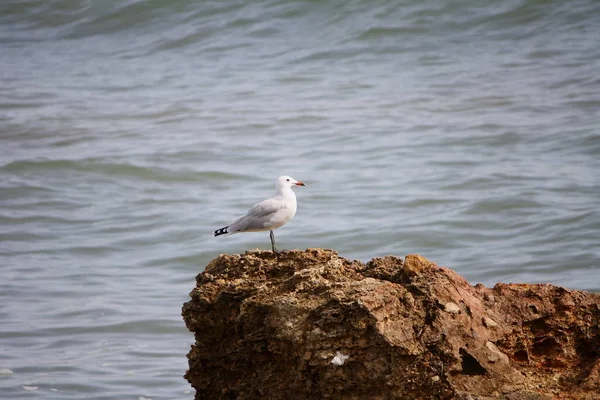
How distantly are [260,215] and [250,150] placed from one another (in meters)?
10.5

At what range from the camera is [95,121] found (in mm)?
17625

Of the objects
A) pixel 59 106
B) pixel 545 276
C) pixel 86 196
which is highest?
pixel 59 106

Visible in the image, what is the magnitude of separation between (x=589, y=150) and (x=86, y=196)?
7.37 meters

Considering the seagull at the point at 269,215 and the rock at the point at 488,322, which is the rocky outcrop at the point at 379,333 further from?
the seagull at the point at 269,215

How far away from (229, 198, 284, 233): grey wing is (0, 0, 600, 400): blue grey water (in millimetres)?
2125

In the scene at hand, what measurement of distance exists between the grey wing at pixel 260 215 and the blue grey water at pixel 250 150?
2.13 metres

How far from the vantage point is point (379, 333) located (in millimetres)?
3672

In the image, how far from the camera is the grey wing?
5570mm

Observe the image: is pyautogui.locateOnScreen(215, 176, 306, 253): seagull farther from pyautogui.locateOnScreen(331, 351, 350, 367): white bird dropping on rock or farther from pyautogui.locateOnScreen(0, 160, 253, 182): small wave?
pyautogui.locateOnScreen(0, 160, 253, 182): small wave

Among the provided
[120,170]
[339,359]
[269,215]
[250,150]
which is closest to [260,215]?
[269,215]

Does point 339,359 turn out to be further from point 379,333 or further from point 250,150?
point 250,150

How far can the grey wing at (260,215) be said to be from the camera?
219 inches

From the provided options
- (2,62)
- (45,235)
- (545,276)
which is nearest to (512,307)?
(545,276)

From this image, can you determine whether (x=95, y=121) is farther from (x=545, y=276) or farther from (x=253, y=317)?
(x=253, y=317)
